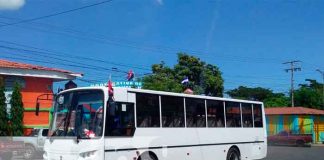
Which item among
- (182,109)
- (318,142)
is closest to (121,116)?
(182,109)

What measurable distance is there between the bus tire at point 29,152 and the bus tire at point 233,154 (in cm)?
1034

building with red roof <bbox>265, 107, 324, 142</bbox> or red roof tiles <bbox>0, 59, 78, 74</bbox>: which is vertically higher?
red roof tiles <bbox>0, 59, 78, 74</bbox>

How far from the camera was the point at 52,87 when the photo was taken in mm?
30359

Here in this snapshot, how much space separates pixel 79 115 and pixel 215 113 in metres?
5.88

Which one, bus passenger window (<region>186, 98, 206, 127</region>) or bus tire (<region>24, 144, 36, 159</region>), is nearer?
bus passenger window (<region>186, 98, 206, 127</region>)

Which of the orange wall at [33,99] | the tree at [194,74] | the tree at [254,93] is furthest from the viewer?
the tree at [254,93]

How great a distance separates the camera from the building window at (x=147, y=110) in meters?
13.9

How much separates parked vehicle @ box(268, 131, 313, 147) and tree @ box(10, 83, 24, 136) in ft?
79.6

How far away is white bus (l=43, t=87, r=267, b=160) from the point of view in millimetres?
12695

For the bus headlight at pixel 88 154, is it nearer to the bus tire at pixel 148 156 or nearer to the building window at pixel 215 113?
the bus tire at pixel 148 156

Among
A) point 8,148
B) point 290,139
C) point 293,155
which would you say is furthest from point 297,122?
point 8,148

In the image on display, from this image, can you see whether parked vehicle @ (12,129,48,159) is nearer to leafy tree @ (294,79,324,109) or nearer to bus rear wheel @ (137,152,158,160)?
bus rear wheel @ (137,152,158,160)

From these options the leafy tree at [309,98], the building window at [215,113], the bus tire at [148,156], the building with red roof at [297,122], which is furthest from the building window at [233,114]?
the leafy tree at [309,98]

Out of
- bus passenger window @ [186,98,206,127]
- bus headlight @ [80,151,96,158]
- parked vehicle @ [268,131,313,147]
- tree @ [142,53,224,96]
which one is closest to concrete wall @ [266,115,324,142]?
parked vehicle @ [268,131,313,147]
